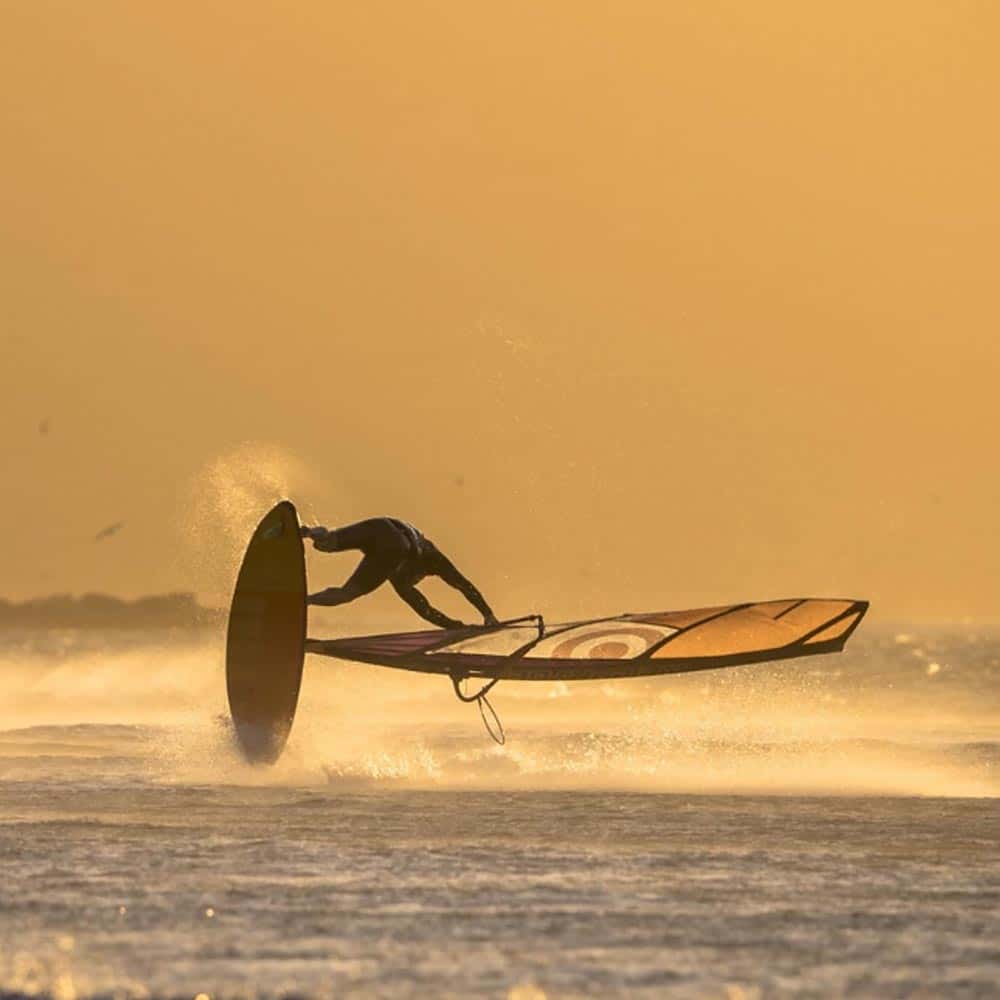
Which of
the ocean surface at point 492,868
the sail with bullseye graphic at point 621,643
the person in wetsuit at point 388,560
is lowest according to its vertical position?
the ocean surface at point 492,868

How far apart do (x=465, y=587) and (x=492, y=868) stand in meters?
6.19

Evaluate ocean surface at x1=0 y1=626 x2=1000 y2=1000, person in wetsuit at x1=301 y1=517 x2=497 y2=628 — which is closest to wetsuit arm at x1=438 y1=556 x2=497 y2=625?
person in wetsuit at x1=301 y1=517 x2=497 y2=628

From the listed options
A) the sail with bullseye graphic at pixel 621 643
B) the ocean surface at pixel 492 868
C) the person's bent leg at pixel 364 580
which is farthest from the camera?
the sail with bullseye graphic at pixel 621 643

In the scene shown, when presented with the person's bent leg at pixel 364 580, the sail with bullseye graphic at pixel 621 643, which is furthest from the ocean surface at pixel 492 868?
the person's bent leg at pixel 364 580

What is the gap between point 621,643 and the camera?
2303cm

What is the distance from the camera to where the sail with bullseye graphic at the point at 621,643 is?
74.1 ft

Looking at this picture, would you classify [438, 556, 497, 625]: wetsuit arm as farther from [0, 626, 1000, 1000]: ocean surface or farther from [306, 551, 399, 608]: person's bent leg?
[0, 626, 1000, 1000]: ocean surface

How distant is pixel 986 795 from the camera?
76.2 feet

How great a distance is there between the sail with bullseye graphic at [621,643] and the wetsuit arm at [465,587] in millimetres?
431

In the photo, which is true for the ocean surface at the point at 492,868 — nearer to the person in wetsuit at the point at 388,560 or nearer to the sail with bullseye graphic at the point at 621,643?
the sail with bullseye graphic at the point at 621,643

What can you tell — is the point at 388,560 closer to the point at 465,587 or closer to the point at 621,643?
the point at 465,587

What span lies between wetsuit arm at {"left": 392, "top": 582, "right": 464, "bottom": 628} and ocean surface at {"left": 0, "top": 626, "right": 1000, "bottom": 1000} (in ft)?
5.87

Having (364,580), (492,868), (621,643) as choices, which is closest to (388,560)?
(364,580)

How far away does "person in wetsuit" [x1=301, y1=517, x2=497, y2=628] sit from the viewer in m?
22.0
